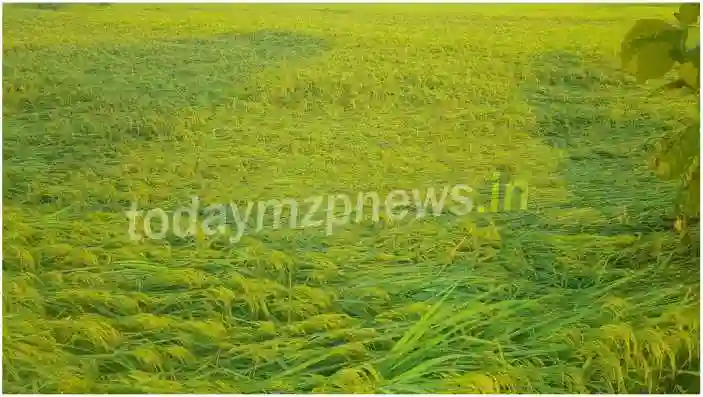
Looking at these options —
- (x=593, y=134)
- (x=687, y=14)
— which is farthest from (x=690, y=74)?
(x=593, y=134)

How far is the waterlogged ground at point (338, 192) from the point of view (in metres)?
2.22

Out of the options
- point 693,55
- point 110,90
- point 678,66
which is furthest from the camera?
point 110,90

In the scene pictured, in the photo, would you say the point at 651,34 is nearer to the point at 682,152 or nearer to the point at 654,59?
the point at 654,59

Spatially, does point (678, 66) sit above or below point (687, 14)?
below

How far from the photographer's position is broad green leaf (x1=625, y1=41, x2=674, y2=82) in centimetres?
213

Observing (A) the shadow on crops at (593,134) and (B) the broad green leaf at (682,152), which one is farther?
(A) the shadow on crops at (593,134)

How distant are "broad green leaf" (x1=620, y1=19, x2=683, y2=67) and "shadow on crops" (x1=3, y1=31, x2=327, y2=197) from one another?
3.07 ft

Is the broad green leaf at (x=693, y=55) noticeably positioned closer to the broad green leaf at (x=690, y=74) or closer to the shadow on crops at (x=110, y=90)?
the broad green leaf at (x=690, y=74)

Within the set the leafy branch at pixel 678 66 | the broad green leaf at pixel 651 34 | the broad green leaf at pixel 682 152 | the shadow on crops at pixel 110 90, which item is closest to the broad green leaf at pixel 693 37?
the leafy branch at pixel 678 66

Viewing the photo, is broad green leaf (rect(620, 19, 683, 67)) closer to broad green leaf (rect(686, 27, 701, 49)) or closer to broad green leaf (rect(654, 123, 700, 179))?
broad green leaf (rect(686, 27, 701, 49))

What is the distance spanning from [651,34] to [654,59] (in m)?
0.07

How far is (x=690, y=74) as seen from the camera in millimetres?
2184

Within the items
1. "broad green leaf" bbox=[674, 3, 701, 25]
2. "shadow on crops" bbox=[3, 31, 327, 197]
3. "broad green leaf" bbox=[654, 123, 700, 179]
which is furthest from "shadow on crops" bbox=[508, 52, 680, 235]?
"shadow on crops" bbox=[3, 31, 327, 197]

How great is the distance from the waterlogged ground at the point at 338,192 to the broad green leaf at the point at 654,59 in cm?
23
